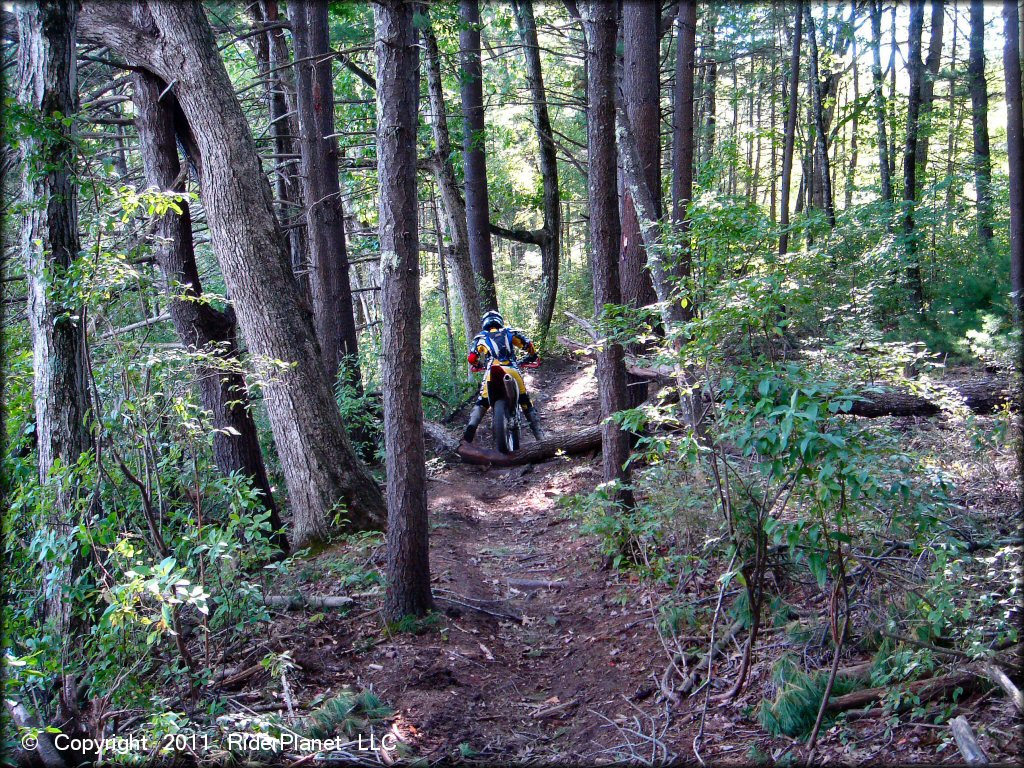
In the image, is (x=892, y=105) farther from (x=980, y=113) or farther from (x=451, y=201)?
(x=451, y=201)

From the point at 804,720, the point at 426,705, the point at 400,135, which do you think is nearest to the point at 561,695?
the point at 426,705

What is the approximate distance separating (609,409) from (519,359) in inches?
198

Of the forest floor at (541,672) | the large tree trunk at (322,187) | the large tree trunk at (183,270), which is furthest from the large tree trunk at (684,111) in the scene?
the large tree trunk at (183,270)

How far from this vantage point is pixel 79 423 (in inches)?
184

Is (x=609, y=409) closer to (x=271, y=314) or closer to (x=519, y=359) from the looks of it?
(x=271, y=314)

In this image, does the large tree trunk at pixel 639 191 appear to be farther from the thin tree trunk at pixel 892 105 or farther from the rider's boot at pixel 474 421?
the thin tree trunk at pixel 892 105

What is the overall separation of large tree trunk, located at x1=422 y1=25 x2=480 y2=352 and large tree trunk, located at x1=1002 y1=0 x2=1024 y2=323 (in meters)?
9.39

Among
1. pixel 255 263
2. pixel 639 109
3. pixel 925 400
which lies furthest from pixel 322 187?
pixel 925 400

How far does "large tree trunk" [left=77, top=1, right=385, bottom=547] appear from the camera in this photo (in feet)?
21.7

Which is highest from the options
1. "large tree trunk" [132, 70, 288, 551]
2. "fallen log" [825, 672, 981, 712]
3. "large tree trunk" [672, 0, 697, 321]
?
"large tree trunk" [672, 0, 697, 321]

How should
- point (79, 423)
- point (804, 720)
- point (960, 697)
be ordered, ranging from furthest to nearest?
1. point (79, 423)
2. point (804, 720)
3. point (960, 697)

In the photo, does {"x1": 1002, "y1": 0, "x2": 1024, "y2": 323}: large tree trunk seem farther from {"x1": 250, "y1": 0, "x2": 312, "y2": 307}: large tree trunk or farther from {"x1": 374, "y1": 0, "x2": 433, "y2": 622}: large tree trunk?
{"x1": 250, "y1": 0, "x2": 312, "y2": 307}: large tree trunk

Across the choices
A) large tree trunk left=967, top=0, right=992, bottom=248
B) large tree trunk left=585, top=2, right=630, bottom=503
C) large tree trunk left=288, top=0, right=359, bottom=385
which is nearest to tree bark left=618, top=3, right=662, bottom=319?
large tree trunk left=585, top=2, right=630, bottom=503

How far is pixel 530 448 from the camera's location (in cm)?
1110
